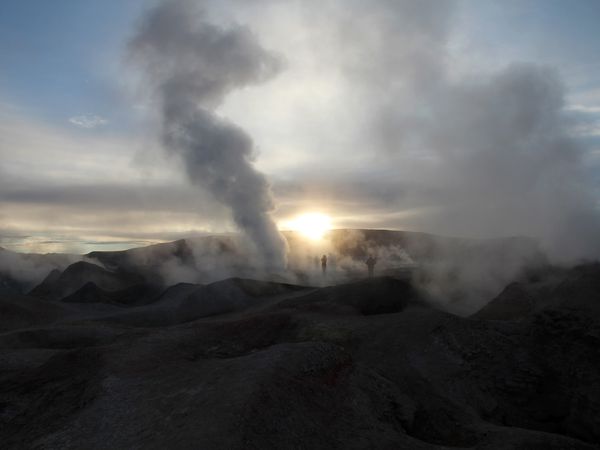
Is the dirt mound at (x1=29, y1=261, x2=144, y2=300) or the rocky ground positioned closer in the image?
the rocky ground

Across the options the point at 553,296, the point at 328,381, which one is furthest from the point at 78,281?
the point at 553,296

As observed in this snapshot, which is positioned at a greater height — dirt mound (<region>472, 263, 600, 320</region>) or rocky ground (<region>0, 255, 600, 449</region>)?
dirt mound (<region>472, 263, 600, 320</region>)

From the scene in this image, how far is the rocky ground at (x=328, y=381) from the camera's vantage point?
1266cm

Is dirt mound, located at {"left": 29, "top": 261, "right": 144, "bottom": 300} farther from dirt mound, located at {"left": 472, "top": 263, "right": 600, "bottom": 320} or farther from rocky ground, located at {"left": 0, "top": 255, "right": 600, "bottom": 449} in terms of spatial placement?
dirt mound, located at {"left": 472, "top": 263, "right": 600, "bottom": 320}

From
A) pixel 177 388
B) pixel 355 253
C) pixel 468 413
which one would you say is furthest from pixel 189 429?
pixel 355 253

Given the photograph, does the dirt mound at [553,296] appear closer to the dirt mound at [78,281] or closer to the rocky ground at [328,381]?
the rocky ground at [328,381]

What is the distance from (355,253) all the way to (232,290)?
181 feet

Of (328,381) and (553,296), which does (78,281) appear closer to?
(328,381)

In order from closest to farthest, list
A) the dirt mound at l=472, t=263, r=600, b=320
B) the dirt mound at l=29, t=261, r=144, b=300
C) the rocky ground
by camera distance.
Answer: the rocky ground
the dirt mound at l=472, t=263, r=600, b=320
the dirt mound at l=29, t=261, r=144, b=300

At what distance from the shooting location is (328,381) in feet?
49.8

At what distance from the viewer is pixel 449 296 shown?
126 feet

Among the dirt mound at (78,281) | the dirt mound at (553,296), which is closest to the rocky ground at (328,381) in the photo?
the dirt mound at (553,296)

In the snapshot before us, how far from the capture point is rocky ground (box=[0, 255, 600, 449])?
12.7m

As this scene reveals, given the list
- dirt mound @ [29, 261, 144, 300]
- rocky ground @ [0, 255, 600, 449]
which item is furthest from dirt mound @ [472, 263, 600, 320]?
dirt mound @ [29, 261, 144, 300]
